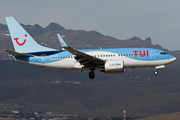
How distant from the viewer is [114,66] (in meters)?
62.2

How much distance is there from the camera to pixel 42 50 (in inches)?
2665

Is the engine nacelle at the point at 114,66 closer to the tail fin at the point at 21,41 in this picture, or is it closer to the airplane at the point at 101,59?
the airplane at the point at 101,59

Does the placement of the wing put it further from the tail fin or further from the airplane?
the tail fin

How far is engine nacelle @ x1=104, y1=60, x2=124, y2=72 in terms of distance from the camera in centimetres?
6212

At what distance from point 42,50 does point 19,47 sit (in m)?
4.79

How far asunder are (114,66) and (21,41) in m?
20.3

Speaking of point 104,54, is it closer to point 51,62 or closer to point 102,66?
point 102,66

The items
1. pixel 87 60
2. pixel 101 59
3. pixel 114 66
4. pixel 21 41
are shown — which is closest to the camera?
pixel 114 66

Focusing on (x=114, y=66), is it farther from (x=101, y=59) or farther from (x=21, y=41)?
(x=21, y=41)

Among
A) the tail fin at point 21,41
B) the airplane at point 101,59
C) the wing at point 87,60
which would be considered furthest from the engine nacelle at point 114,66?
the tail fin at point 21,41

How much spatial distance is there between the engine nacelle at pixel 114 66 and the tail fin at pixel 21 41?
42.0ft

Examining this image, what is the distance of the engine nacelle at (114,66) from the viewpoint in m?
62.1

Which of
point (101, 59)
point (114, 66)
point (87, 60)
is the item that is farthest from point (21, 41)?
point (114, 66)

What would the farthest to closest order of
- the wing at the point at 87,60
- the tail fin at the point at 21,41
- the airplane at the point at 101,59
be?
the tail fin at the point at 21,41 < the airplane at the point at 101,59 < the wing at the point at 87,60
